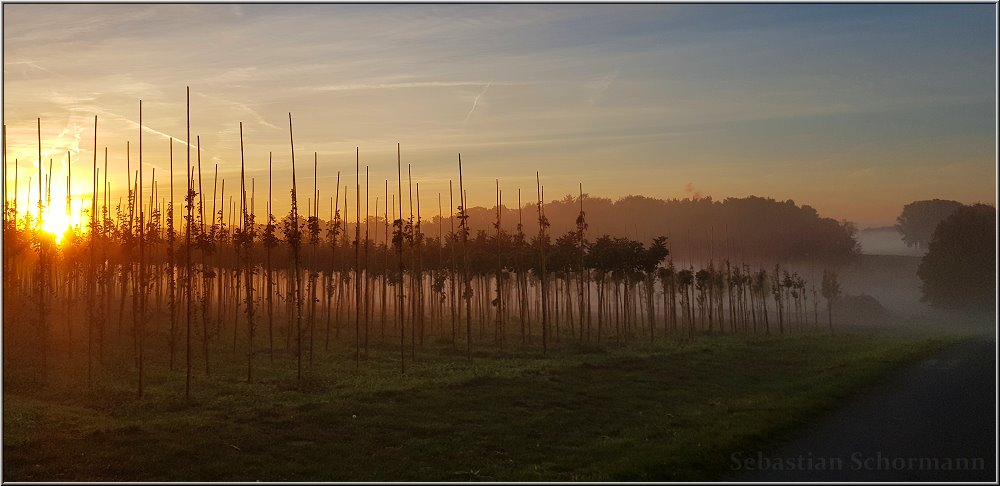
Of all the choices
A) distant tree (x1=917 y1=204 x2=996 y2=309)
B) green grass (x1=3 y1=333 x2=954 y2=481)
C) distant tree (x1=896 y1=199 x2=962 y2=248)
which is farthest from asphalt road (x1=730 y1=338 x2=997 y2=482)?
distant tree (x1=896 y1=199 x2=962 y2=248)

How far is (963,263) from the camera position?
8112 cm

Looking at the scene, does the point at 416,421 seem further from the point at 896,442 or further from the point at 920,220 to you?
the point at 920,220

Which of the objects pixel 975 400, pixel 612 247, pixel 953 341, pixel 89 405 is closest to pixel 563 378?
pixel 975 400

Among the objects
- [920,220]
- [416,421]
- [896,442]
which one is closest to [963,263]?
[920,220]

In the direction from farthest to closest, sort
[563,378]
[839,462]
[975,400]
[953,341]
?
[953,341] → [563,378] → [975,400] → [839,462]

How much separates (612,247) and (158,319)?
32667mm

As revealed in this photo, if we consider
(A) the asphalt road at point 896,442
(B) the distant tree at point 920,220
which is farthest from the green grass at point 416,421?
(B) the distant tree at point 920,220

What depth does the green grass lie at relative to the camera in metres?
15.7

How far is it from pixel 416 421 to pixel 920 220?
140206 mm

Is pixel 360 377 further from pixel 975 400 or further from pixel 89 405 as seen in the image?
pixel 975 400

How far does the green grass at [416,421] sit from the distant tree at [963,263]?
48133 mm

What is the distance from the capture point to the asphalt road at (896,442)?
13234 mm

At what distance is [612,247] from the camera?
57.2 metres

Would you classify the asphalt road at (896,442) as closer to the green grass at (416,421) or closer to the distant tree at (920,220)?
the green grass at (416,421)
